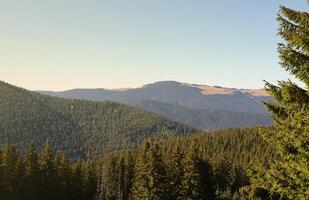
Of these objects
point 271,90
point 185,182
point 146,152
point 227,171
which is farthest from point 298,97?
point 227,171

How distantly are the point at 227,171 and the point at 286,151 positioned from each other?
386 ft

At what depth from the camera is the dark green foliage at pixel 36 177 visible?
74.5m

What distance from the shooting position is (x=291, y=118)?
15055mm

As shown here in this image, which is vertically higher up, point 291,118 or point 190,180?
point 291,118

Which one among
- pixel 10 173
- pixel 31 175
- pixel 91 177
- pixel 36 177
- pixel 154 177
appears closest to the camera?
pixel 154 177

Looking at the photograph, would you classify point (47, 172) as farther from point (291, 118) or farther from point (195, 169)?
point (291, 118)

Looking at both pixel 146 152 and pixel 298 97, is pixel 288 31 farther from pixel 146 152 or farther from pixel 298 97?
pixel 146 152

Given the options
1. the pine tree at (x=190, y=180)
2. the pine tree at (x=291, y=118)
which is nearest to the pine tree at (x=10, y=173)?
the pine tree at (x=190, y=180)

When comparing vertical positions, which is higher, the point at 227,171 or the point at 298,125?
the point at 298,125

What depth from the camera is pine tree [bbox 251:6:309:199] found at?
1434cm

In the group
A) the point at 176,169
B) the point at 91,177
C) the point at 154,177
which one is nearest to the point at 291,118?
the point at 154,177

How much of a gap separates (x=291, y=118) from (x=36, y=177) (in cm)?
7073

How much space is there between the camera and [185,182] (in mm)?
71875

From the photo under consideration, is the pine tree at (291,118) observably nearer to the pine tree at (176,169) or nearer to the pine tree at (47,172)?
the pine tree at (176,169)
